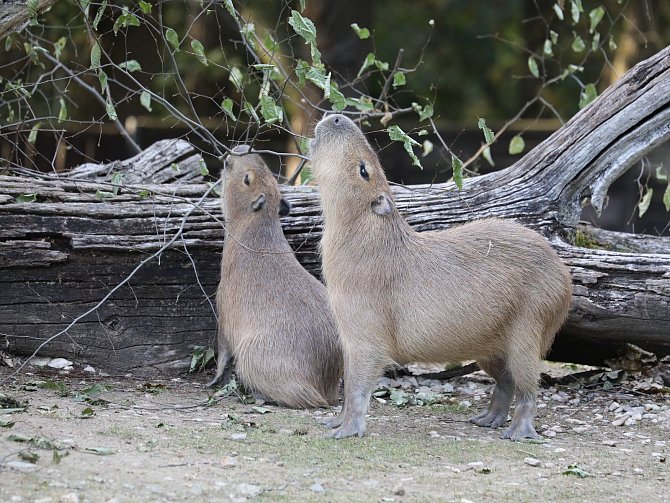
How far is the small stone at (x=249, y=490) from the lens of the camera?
3.38m

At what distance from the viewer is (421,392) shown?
225 inches

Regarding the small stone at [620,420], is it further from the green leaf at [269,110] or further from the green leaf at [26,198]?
the green leaf at [26,198]

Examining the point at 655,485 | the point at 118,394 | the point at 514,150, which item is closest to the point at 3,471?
the point at 118,394

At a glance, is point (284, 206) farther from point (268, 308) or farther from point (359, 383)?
point (359, 383)

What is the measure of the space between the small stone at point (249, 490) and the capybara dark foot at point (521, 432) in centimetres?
166

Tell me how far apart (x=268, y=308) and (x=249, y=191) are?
2.55 ft

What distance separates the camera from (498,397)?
496 centimetres

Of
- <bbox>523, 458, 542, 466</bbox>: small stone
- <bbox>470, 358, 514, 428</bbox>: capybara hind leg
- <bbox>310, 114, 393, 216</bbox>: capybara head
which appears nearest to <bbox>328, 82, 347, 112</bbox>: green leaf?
<bbox>310, 114, 393, 216</bbox>: capybara head

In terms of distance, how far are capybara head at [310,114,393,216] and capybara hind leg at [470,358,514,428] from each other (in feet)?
3.31

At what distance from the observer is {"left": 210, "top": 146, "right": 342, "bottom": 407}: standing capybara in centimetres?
514

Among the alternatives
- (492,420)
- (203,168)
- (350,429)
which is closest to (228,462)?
(350,429)

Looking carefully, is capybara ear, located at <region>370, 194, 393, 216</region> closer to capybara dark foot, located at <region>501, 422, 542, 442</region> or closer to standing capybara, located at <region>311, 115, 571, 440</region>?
standing capybara, located at <region>311, 115, 571, 440</region>

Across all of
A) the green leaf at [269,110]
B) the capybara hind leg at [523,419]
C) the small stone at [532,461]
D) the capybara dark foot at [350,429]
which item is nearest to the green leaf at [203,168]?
the green leaf at [269,110]

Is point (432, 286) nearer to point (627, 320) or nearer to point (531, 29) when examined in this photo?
point (627, 320)
